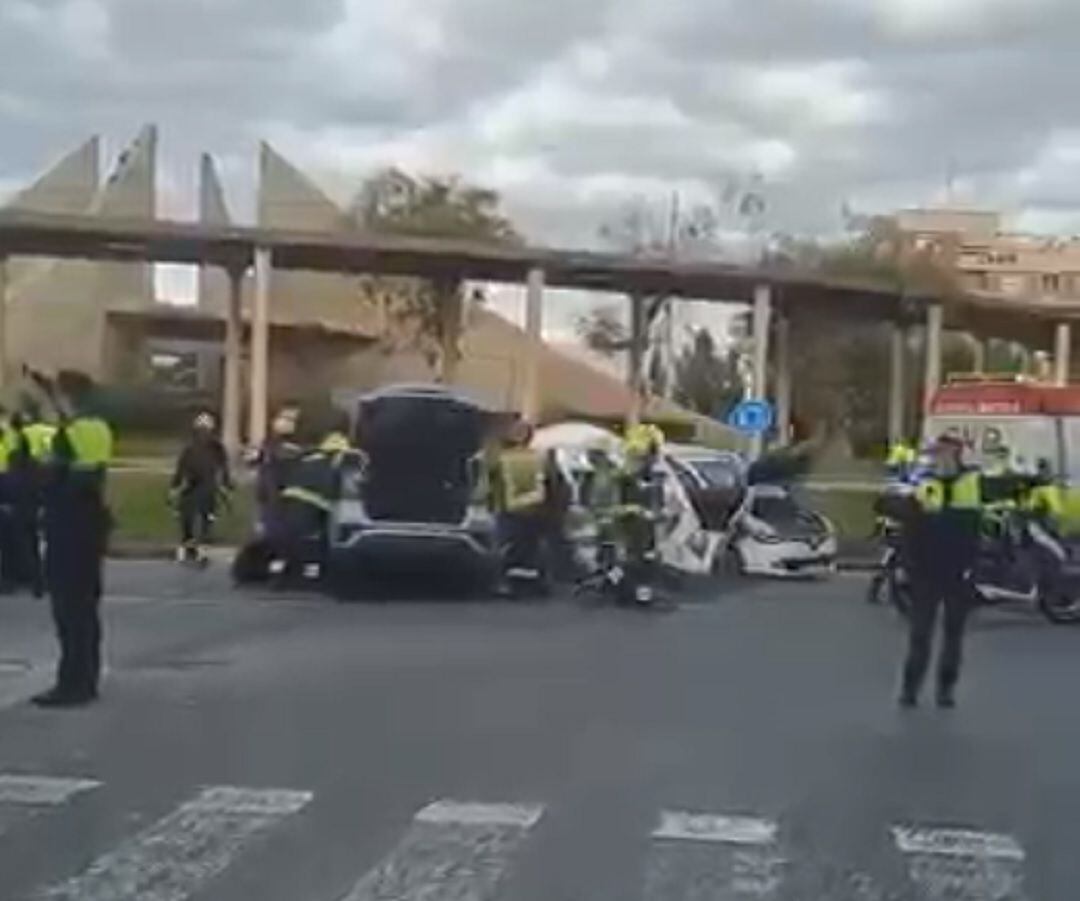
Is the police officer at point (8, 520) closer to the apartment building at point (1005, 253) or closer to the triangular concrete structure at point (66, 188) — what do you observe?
the triangular concrete structure at point (66, 188)

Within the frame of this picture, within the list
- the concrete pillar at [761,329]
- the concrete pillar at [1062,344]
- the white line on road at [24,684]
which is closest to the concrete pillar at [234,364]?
the concrete pillar at [761,329]

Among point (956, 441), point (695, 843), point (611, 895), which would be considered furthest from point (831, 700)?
point (611, 895)

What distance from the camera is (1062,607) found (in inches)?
941

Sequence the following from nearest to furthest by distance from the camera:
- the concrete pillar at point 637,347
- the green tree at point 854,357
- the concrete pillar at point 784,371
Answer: the concrete pillar at point 637,347 → the concrete pillar at point 784,371 → the green tree at point 854,357

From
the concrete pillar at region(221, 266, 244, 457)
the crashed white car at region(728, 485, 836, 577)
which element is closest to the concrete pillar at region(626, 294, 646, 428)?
the concrete pillar at region(221, 266, 244, 457)

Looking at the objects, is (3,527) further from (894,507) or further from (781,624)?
(894,507)

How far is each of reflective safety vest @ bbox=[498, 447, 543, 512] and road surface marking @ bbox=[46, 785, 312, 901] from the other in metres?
15.4

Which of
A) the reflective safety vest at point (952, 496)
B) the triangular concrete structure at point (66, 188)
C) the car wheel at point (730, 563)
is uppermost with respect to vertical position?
the triangular concrete structure at point (66, 188)

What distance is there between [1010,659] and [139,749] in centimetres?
943

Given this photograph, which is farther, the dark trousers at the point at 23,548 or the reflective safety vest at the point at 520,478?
the reflective safety vest at the point at 520,478

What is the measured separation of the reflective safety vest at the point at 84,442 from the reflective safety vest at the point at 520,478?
38.2 ft

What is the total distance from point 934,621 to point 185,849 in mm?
7419

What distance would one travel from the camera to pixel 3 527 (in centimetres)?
2400

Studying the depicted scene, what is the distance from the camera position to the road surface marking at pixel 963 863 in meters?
8.76
